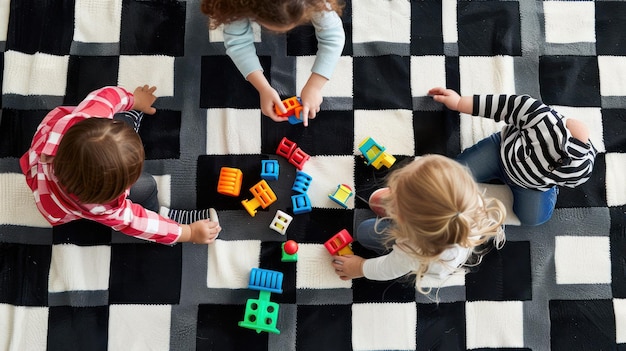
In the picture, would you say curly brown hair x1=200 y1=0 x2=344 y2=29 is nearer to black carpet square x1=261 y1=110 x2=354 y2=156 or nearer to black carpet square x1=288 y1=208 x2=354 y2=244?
black carpet square x1=261 y1=110 x2=354 y2=156

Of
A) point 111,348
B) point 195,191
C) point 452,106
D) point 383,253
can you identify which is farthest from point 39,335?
point 452,106

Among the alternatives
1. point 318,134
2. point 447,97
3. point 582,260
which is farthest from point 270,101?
point 582,260

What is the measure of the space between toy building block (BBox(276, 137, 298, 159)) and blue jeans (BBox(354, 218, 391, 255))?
203 millimetres

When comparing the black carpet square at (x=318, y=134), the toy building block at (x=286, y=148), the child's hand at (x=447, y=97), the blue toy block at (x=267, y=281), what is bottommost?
the blue toy block at (x=267, y=281)

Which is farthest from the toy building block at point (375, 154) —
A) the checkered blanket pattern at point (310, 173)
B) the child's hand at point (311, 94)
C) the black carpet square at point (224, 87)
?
the black carpet square at point (224, 87)

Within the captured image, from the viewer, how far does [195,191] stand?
1.06 meters

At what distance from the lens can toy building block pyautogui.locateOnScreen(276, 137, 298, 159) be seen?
1.04 m

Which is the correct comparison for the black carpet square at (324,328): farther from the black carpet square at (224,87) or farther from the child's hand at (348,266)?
the black carpet square at (224,87)

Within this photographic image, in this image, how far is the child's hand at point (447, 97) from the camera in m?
1.06

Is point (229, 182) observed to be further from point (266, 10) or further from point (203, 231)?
point (266, 10)

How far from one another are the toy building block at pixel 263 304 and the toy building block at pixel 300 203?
13 centimetres

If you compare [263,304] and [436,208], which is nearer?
[436,208]

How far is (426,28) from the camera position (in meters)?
1.12

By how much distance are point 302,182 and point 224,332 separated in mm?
331
